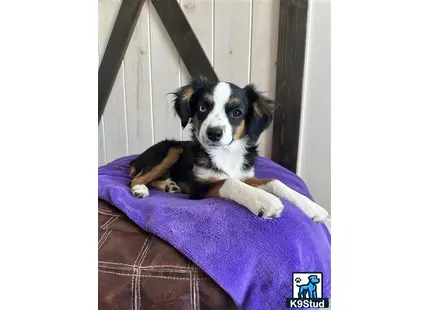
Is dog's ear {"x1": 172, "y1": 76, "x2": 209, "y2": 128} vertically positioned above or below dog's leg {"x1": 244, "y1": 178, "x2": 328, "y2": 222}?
above

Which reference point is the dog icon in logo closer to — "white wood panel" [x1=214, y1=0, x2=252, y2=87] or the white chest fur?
the white chest fur

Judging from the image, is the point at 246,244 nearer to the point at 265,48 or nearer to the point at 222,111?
the point at 222,111

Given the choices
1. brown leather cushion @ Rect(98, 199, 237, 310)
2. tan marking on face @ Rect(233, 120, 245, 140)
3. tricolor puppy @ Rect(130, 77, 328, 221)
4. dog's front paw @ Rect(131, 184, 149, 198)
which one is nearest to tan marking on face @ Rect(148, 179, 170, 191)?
tricolor puppy @ Rect(130, 77, 328, 221)

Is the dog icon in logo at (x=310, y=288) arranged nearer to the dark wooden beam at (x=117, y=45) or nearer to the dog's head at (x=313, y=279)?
the dog's head at (x=313, y=279)

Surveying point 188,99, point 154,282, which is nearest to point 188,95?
point 188,99

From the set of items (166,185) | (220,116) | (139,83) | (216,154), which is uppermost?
(139,83)

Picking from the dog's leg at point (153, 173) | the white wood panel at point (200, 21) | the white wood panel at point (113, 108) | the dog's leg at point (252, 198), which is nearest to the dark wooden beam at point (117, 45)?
the white wood panel at point (113, 108)

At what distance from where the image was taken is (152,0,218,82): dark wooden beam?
3.87 ft

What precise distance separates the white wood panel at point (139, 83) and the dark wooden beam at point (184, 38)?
66 mm

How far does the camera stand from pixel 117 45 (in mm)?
1173

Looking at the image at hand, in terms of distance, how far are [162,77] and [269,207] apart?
2.21ft
